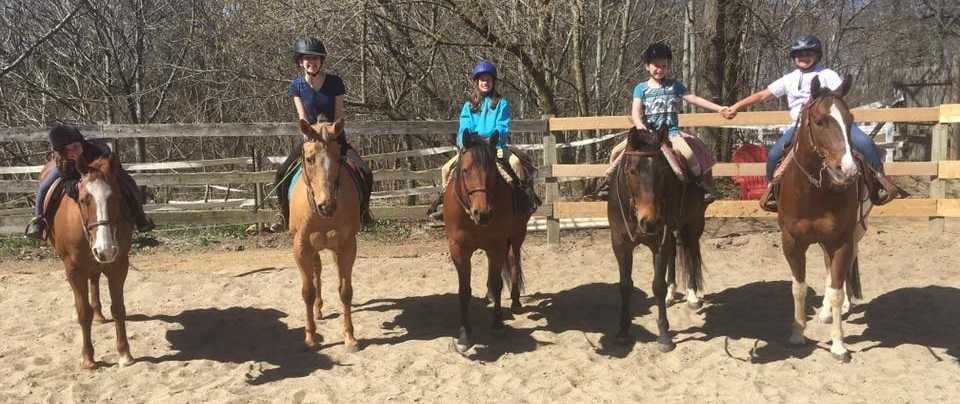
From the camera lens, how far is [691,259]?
6320 millimetres

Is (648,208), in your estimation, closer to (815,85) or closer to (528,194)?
(528,194)

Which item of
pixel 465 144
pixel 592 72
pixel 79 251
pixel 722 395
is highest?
pixel 592 72

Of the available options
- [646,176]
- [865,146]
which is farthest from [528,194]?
[865,146]

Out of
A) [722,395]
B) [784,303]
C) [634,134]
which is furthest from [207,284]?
[784,303]

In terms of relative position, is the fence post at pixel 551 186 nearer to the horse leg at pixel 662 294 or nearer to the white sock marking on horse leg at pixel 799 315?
the horse leg at pixel 662 294

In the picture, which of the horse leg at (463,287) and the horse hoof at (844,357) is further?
the horse leg at (463,287)

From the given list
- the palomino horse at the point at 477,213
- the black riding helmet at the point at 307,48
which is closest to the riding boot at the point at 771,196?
the palomino horse at the point at 477,213

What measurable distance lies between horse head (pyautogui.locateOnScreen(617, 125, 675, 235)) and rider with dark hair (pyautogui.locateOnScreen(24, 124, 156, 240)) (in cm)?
398

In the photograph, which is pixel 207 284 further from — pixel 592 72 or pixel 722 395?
pixel 592 72

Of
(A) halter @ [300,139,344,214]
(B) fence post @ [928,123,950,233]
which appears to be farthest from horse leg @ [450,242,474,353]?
(B) fence post @ [928,123,950,233]

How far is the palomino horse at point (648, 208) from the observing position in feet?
15.2

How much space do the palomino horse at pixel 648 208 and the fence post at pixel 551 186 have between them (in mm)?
3068

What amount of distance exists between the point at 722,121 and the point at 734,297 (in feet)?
9.33

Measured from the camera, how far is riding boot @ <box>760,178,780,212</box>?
523 cm
